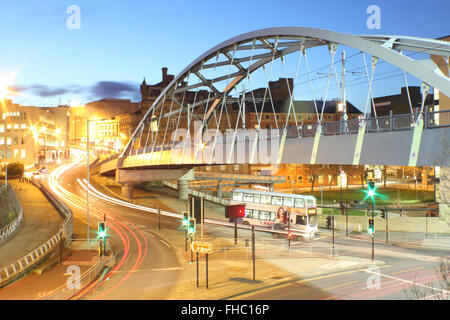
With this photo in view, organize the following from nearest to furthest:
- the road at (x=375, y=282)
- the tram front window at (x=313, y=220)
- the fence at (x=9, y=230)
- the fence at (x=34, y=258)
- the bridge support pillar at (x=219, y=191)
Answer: the road at (x=375, y=282)
the fence at (x=34, y=258)
the fence at (x=9, y=230)
the tram front window at (x=313, y=220)
the bridge support pillar at (x=219, y=191)

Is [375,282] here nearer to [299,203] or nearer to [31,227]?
[299,203]

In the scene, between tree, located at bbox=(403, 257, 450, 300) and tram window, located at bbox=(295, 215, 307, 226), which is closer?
tree, located at bbox=(403, 257, 450, 300)

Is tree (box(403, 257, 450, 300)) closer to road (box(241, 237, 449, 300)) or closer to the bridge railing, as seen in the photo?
road (box(241, 237, 449, 300))

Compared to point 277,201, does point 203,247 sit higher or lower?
lower

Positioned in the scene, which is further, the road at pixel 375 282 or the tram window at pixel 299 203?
the tram window at pixel 299 203

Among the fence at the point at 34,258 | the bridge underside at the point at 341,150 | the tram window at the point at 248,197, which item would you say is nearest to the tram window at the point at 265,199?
the tram window at the point at 248,197

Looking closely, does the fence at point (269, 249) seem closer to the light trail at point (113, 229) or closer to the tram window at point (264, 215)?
the tram window at point (264, 215)

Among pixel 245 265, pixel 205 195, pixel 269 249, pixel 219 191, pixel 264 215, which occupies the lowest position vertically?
pixel 269 249

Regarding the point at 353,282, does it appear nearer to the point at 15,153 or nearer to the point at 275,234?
the point at 275,234

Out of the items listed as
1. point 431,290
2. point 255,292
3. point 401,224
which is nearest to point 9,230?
point 255,292

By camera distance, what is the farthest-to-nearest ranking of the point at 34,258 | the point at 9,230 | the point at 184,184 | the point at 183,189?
1. the point at 183,189
2. the point at 184,184
3. the point at 9,230
4. the point at 34,258

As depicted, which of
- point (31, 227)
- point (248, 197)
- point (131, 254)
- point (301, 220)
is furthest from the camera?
point (248, 197)

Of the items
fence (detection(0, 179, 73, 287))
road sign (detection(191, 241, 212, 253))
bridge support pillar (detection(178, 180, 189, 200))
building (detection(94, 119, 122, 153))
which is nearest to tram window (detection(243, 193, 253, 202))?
fence (detection(0, 179, 73, 287))

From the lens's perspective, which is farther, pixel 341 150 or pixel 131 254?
pixel 131 254
